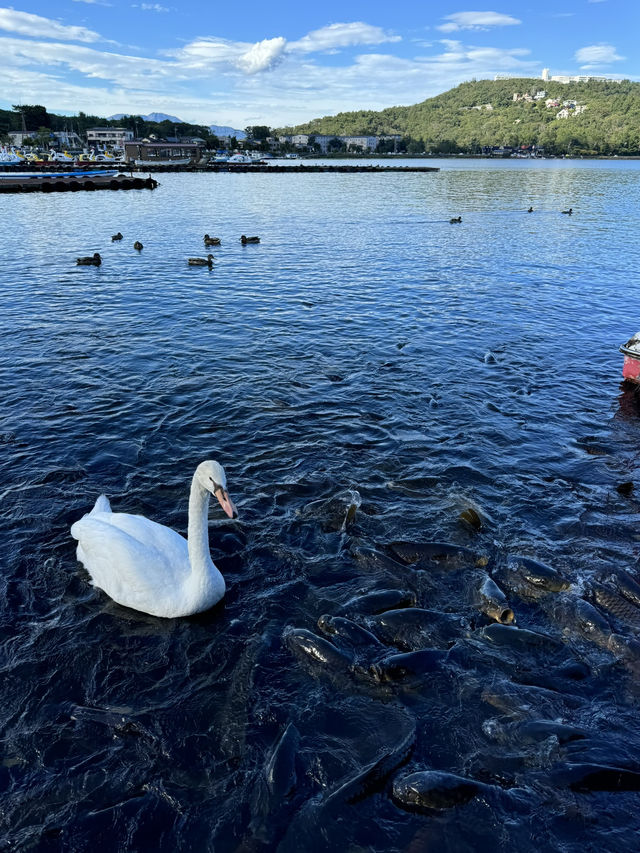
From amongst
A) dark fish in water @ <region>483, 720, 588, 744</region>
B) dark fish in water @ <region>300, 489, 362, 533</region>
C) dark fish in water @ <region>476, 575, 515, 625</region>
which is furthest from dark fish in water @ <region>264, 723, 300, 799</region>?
dark fish in water @ <region>300, 489, 362, 533</region>

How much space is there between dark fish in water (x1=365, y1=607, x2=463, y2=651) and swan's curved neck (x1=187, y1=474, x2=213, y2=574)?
253cm

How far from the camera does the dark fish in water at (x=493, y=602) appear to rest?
7.66m

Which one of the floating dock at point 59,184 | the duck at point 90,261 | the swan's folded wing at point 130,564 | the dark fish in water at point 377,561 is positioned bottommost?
the dark fish in water at point 377,561

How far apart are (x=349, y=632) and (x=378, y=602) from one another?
766 millimetres

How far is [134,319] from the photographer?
22156mm

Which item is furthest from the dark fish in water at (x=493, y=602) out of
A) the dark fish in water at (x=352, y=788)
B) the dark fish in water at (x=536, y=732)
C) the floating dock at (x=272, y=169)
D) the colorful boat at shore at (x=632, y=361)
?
the floating dock at (x=272, y=169)

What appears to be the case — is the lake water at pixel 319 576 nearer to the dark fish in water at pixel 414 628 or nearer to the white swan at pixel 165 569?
the dark fish in water at pixel 414 628

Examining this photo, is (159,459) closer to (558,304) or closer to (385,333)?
(385,333)

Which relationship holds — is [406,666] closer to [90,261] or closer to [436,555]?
[436,555]

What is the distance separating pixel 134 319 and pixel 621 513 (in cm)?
1916

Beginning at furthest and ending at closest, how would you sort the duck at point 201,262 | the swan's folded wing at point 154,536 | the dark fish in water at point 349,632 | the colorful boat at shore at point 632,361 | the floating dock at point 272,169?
the floating dock at point 272,169
the duck at point 201,262
the colorful boat at shore at point 632,361
the swan's folded wing at point 154,536
the dark fish in water at point 349,632

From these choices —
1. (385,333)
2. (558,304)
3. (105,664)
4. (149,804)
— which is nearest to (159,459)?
(105,664)

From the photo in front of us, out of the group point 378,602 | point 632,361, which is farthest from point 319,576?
point 632,361

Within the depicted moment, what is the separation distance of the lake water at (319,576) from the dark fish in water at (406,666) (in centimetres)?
4
